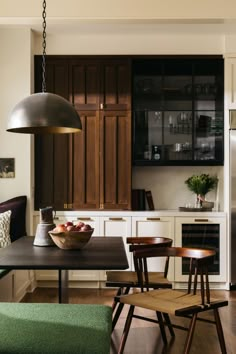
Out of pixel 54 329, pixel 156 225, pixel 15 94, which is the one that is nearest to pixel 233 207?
pixel 156 225

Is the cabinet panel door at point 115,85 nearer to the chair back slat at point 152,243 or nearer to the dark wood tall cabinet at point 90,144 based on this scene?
the dark wood tall cabinet at point 90,144

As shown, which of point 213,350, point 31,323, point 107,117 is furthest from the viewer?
point 107,117

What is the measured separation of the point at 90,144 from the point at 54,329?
11.0 feet

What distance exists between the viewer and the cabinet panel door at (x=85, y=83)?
5594 millimetres

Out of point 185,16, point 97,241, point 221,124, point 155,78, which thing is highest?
point 185,16

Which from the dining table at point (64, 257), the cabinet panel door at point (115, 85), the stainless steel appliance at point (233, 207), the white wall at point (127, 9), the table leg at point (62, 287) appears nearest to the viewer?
the dining table at point (64, 257)

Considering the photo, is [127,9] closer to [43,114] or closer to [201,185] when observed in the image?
[43,114]

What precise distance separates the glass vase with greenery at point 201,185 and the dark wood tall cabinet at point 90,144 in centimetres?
76

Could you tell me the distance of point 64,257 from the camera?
311 centimetres

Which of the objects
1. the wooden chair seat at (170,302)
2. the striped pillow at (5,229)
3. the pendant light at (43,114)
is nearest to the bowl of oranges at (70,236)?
the wooden chair seat at (170,302)

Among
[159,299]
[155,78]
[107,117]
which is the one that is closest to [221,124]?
[155,78]

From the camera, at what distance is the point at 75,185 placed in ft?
18.4

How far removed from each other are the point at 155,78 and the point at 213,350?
325 cm

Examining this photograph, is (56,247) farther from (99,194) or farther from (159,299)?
(99,194)
